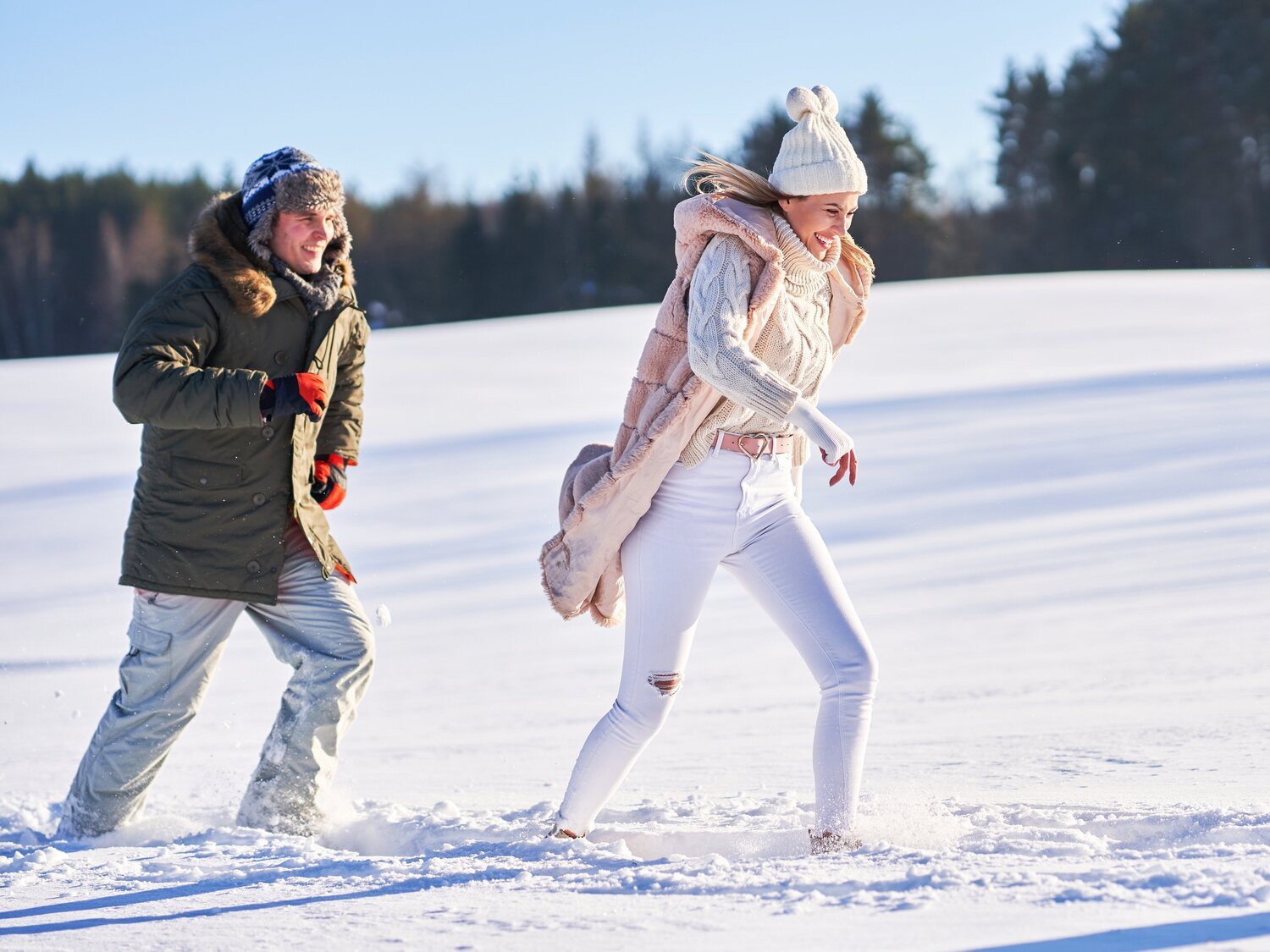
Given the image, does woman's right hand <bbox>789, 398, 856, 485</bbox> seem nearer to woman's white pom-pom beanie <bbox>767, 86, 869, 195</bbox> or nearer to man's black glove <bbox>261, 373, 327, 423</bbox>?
woman's white pom-pom beanie <bbox>767, 86, 869, 195</bbox>

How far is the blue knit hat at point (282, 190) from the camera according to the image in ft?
11.7

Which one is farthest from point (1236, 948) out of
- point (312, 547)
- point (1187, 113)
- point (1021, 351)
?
point (1187, 113)

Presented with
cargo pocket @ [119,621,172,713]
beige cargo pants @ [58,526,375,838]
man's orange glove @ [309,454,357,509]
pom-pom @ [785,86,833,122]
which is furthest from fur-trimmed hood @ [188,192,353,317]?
pom-pom @ [785,86,833,122]

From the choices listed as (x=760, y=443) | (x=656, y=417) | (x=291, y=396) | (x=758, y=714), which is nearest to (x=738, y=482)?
(x=760, y=443)

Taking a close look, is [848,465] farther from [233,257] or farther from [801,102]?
[233,257]

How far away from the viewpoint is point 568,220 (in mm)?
49469

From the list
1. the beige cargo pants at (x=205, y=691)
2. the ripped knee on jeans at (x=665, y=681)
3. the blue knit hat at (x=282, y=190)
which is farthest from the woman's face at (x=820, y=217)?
the beige cargo pants at (x=205, y=691)

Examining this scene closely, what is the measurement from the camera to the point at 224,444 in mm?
3611

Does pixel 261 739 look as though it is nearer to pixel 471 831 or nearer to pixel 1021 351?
pixel 471 831

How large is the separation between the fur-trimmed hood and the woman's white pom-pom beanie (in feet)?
4.33

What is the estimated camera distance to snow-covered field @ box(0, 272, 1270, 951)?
2.69 m

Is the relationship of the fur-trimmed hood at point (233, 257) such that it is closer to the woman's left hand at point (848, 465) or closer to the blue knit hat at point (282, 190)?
the blue knit hat at point (282, 190)

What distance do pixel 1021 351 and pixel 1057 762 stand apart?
10.2 m

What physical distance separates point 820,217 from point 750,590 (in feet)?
2.91
